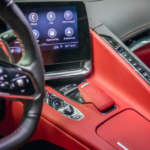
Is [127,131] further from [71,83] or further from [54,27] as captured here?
[54,27]

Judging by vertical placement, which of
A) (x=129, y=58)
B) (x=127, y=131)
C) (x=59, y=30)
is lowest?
(x=127, y=131)

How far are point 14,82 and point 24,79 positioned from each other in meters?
0.02

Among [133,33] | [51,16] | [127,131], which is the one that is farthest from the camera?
[133,33]

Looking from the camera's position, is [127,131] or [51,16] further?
[51,16]

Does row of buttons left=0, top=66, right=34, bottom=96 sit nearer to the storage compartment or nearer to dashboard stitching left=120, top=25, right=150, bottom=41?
the storage compartment

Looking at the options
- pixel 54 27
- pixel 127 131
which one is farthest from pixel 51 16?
pixel 127 131

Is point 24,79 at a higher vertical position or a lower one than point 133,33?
higher

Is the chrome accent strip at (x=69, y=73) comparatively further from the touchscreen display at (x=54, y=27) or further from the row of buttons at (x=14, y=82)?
the row of buttons at (x=14, y=82)

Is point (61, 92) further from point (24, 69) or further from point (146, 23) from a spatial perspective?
point (146, 23)

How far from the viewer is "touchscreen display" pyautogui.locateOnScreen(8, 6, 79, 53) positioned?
0.80m

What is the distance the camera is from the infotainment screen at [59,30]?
0.80m

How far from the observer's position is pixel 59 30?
2.77 feet

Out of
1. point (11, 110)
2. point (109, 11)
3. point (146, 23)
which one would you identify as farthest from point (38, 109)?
point (146, 23)

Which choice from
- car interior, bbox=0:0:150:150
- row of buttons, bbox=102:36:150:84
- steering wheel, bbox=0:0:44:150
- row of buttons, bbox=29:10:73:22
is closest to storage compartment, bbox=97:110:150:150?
car interior, bbox=0:0:150:150
